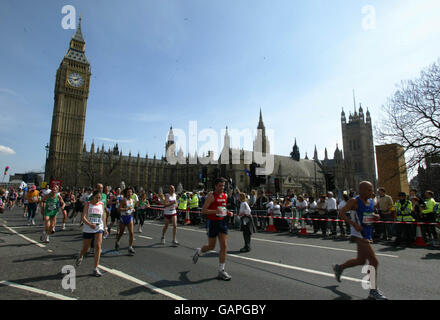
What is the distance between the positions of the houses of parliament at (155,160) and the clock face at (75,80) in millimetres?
244

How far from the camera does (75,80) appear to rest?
87875mm

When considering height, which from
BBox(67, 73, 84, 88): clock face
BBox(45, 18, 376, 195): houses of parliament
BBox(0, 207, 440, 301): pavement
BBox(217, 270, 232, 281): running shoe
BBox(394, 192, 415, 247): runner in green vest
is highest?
BBox(67, 73, 84, 88): clock face

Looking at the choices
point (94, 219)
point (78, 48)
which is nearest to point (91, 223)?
point (94, 219)

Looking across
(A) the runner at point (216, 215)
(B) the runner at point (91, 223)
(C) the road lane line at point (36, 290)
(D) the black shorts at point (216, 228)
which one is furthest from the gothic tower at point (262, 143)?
(C) the road lane line at point (36, 290)

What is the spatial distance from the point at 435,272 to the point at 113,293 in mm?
6977

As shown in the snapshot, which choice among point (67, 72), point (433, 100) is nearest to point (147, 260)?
point (433, 100)

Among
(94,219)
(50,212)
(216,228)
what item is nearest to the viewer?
(216,228)

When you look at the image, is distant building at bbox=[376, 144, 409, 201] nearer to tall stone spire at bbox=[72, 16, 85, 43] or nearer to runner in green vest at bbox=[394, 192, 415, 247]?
runner in green vest at bbox=[394, 192, 415, 247]

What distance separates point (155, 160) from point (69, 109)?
120 feet

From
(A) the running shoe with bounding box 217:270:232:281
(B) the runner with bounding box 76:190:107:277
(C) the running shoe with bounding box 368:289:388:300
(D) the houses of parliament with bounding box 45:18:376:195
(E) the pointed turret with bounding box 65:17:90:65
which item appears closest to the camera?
(C) the running shoe with bounding box 368:289:388:300

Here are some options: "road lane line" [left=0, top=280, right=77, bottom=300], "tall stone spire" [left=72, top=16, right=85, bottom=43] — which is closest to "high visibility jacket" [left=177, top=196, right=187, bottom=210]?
"road lane line" [left=0, top=280, right=77, bottom=300]

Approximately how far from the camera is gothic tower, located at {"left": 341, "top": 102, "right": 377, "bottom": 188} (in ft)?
324

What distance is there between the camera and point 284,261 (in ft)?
22.0

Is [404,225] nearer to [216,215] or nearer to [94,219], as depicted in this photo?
[216,215]
